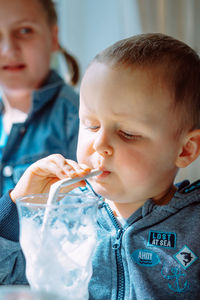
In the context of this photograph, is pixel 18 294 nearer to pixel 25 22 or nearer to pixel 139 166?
pixel 139 166

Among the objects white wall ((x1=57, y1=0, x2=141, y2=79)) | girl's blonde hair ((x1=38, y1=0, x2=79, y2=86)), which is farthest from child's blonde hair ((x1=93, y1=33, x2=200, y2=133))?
girl's blonde hair ((x1=38, y1=0, x2=79, y2=86))

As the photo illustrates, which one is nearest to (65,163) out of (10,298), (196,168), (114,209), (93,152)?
(93,152)

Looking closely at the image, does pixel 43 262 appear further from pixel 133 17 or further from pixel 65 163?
pixel 133 17

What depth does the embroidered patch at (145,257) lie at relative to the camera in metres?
0.82

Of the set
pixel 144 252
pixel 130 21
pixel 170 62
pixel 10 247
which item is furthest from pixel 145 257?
→ pixel 130 21

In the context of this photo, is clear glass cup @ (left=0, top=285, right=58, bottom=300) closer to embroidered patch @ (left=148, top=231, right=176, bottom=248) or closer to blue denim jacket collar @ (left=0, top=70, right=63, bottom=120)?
embroidered patch @ (left=148, top=231, right=176, bottom=248)

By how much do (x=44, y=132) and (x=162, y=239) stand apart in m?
0.73

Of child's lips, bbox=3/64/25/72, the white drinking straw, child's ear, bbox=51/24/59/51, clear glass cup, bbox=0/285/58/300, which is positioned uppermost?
child's ear, bbox=51/24/59/51

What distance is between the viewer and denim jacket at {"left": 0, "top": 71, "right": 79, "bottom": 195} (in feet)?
4.53

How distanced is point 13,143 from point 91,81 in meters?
0.64

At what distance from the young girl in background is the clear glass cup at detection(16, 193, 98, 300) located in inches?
27.4

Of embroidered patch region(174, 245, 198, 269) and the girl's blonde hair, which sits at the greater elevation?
the girl's blonde hair

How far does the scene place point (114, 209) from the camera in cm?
91

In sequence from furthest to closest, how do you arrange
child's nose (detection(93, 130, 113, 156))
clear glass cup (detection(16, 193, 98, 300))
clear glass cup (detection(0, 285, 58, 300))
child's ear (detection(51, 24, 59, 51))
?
child's ear (detection(51, 24, 59, 51))
child's nose (detection(93, 130, 113, 156))
clear glass cup (detection(16, 193, 98, 300))
clear glass cup (detection(0, 285, 58, 300))
